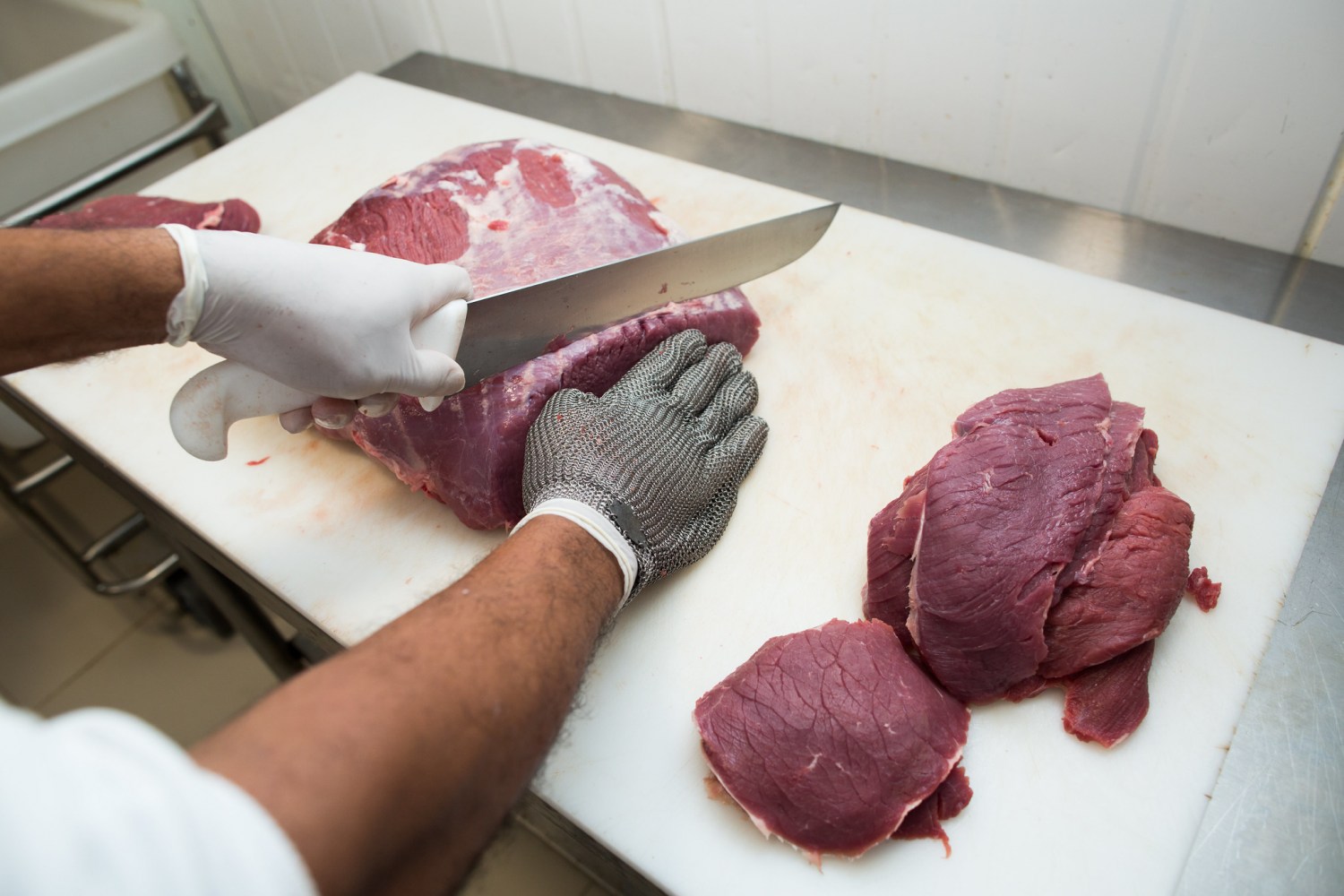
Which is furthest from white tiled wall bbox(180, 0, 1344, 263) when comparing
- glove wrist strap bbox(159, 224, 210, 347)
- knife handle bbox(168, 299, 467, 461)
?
glove wrist strap bbox(159, 224, 210, 347)

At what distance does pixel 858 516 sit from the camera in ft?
5.83

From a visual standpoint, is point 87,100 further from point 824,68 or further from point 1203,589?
point 1203,589

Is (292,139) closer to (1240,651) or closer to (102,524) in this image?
(102,524)

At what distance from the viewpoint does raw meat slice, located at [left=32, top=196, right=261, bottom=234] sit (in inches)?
98.3

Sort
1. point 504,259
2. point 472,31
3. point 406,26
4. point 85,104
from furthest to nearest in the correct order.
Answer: point 406,26 → point 472,31 → point 85,104 → point 504,259

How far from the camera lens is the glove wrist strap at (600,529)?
5.13 feet

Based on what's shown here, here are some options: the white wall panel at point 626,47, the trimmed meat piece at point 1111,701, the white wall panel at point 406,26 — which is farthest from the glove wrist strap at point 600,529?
the white wall panel at point 406,26

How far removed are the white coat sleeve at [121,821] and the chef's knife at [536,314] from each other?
2.93 ft

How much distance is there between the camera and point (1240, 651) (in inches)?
59.1

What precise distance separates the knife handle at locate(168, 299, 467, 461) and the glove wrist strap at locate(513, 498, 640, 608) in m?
0.36

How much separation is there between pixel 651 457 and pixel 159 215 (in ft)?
5.99

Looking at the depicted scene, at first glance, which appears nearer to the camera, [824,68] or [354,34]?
[824,68]

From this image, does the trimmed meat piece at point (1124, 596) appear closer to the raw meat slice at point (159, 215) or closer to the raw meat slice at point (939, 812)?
the raw meat slice at point (939, 812)

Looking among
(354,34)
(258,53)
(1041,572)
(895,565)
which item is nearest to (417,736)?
Answer: (895,565)
